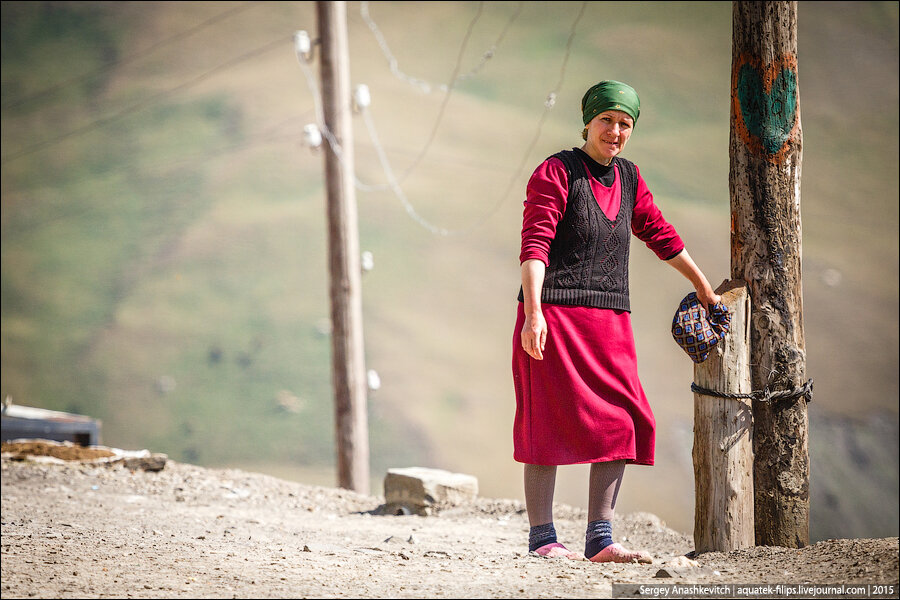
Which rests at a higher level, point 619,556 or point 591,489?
point 591,489

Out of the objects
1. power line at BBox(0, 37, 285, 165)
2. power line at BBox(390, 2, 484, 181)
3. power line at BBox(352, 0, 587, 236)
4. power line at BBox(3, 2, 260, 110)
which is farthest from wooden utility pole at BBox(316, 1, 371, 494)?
power line at BBox(3, 2, 260, 110)

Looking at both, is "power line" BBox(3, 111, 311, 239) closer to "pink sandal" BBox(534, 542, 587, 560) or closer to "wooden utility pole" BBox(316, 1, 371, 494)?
"wooden utility pole" BBox(316, 1, 371, 494)

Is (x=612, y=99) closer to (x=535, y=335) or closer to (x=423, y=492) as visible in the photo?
(x=535, y=335)

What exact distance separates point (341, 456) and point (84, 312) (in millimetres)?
4472

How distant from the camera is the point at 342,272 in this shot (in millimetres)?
7223

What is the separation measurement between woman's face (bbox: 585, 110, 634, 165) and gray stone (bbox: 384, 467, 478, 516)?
3.29 m

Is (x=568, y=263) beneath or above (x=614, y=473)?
above

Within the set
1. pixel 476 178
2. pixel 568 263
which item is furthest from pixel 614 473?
pixel 476 178

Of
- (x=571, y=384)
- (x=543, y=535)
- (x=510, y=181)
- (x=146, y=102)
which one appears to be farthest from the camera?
(x=146, y=102)

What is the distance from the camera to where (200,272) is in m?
10.2

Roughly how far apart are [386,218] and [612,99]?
7.12 meters

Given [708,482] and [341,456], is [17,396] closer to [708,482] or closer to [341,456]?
[341,456]

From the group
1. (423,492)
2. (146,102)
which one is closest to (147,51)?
(146,102)

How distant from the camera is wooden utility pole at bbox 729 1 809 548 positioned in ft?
11.1
